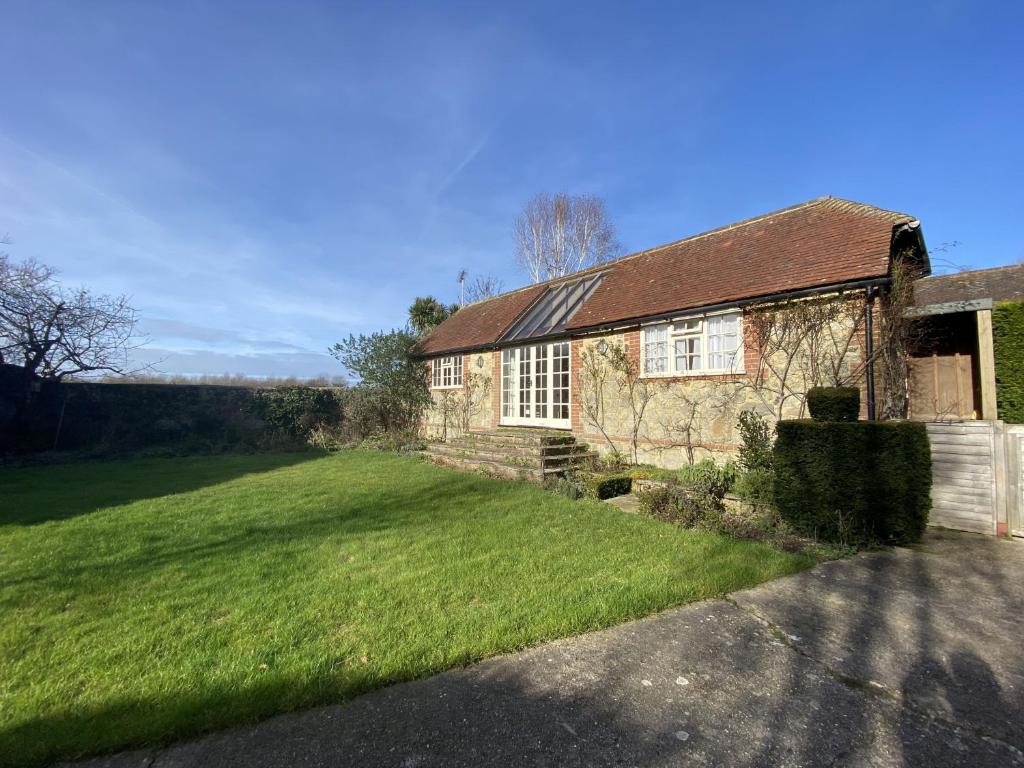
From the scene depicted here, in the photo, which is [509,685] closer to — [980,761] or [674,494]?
[980,761]

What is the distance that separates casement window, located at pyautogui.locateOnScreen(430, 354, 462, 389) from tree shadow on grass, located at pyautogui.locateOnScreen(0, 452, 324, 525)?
4.87 meters

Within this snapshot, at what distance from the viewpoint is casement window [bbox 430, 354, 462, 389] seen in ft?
54.9

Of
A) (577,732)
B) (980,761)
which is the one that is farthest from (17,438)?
→ (980,761)

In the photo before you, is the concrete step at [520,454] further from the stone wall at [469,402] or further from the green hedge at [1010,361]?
the green hedge at [1010,361]

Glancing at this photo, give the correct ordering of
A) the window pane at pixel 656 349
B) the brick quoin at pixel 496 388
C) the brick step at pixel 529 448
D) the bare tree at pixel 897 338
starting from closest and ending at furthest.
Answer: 1. the bare tree at pixel 897 338
2. the window pane at pixel 656 349
3. the brick step at pixel 529 448
4. the brick quoin at pixel 496 388

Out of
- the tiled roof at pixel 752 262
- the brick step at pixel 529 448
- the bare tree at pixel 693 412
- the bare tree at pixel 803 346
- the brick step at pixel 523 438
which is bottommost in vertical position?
the brick step at pixel 529 448

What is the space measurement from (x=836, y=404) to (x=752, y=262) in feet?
14.2

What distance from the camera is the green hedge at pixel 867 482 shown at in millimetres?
5629

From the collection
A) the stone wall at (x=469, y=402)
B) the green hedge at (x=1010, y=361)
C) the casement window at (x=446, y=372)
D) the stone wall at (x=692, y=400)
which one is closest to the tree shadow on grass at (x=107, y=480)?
the stone wall at (x=469, y=402)

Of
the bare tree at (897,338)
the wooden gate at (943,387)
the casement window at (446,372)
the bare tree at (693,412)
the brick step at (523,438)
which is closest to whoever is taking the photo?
the bare tree at (897,338)

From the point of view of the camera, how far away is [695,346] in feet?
31.1

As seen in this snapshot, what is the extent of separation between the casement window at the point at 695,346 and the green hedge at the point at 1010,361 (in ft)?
12.1

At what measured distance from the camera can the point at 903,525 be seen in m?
5.61

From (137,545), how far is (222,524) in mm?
1028
